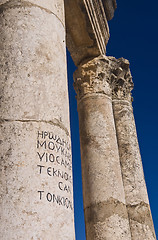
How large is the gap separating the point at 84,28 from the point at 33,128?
23.9ft

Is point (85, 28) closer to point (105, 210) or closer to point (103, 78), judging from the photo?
point (103, 78)

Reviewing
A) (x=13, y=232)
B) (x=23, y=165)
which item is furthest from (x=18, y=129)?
(x=13, y=232)

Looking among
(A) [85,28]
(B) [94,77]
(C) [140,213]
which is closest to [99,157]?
(C) [140,213]

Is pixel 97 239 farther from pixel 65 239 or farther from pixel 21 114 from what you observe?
pixel 21 114

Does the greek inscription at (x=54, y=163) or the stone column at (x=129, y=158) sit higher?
the stone column at (x=129, y=158)

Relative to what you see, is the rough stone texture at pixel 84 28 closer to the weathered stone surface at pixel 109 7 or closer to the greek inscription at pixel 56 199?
the weathered stone surface at pixel 109 7

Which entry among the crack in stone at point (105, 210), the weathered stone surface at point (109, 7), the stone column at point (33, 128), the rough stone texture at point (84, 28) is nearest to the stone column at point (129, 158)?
the crack in stone at point (105, 210)

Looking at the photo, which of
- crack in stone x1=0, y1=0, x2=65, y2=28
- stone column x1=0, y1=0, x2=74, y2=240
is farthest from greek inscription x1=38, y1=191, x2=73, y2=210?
crack in stone x1=0, y1=0, x2=65, y2=28

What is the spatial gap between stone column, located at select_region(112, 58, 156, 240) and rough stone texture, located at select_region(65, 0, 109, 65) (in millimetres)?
1091

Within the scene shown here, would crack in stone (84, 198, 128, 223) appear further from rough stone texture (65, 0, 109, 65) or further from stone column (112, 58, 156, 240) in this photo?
rough stone texture (65, 0, 109, 65)

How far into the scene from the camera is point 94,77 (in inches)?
387

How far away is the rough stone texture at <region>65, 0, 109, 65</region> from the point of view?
951 cm

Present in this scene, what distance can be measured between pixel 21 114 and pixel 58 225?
4.67ft

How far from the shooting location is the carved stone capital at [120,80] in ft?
34.1
